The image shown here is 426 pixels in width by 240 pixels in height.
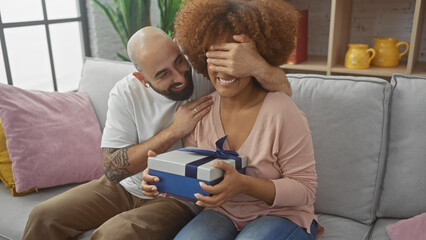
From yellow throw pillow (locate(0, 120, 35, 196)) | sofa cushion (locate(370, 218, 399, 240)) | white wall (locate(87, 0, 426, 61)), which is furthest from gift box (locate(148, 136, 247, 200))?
white wall (locate(87, 0, 426, 61))

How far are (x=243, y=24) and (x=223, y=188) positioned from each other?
460 mm

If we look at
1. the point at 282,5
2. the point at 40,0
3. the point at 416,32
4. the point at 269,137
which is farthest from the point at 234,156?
the point at 40,0

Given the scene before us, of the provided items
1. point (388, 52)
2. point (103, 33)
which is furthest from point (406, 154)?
point (103, 33)

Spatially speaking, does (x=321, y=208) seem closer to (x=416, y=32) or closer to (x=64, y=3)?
(x=416, y=32)

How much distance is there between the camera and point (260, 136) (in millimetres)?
1126

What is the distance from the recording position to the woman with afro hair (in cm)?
108

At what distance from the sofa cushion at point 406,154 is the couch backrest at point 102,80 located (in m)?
1.21

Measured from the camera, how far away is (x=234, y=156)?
106cm

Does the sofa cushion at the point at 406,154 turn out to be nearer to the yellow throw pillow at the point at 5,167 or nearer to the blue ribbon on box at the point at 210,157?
the blue ribbon on box at the point at 210,157

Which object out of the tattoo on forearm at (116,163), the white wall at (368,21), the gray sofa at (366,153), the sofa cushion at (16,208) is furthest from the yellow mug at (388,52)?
the sofa cushion at (16,208)

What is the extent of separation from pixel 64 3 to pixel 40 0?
0.76 feet

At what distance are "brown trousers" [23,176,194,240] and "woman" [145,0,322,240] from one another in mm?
112

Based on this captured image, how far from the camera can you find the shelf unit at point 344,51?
2164 mm

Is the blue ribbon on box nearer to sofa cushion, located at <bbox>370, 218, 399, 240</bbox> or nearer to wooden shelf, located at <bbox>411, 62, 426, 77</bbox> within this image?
sofa cushion, located at <bbox>370, 218, 399, 240</bbox>
